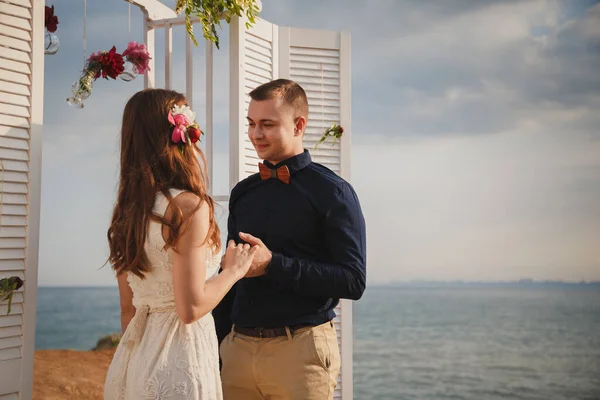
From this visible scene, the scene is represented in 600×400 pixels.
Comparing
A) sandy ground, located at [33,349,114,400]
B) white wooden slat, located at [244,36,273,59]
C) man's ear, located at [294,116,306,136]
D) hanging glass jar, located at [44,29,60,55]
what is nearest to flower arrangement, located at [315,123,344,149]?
white wooden slat, located at [244,36,273,59]

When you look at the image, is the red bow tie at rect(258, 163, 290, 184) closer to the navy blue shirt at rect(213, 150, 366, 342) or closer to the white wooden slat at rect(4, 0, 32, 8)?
the navy blue shirt at rect(213, 150, 366, 342)

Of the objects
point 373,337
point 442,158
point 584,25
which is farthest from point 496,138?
point 373,337

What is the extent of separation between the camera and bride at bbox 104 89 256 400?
185 centimetres

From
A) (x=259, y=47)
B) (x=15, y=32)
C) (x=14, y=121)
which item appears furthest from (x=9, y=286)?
(x=259, y=47)

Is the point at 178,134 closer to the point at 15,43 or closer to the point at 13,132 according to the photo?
the point at 13,132

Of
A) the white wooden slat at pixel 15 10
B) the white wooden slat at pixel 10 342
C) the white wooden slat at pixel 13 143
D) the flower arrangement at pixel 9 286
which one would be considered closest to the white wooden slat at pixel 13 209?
the white wooden slat at pixel 13 143

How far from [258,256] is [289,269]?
4.4 inches

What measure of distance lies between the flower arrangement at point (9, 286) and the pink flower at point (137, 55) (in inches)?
44.7

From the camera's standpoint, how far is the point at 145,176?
189 cm

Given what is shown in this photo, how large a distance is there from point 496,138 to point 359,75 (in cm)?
350

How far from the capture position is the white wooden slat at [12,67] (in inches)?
108

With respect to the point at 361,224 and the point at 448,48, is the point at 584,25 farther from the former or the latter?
the point at 361,224

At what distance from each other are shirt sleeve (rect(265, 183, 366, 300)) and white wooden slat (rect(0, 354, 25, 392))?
117 cm

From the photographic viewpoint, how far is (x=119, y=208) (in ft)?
6.41
